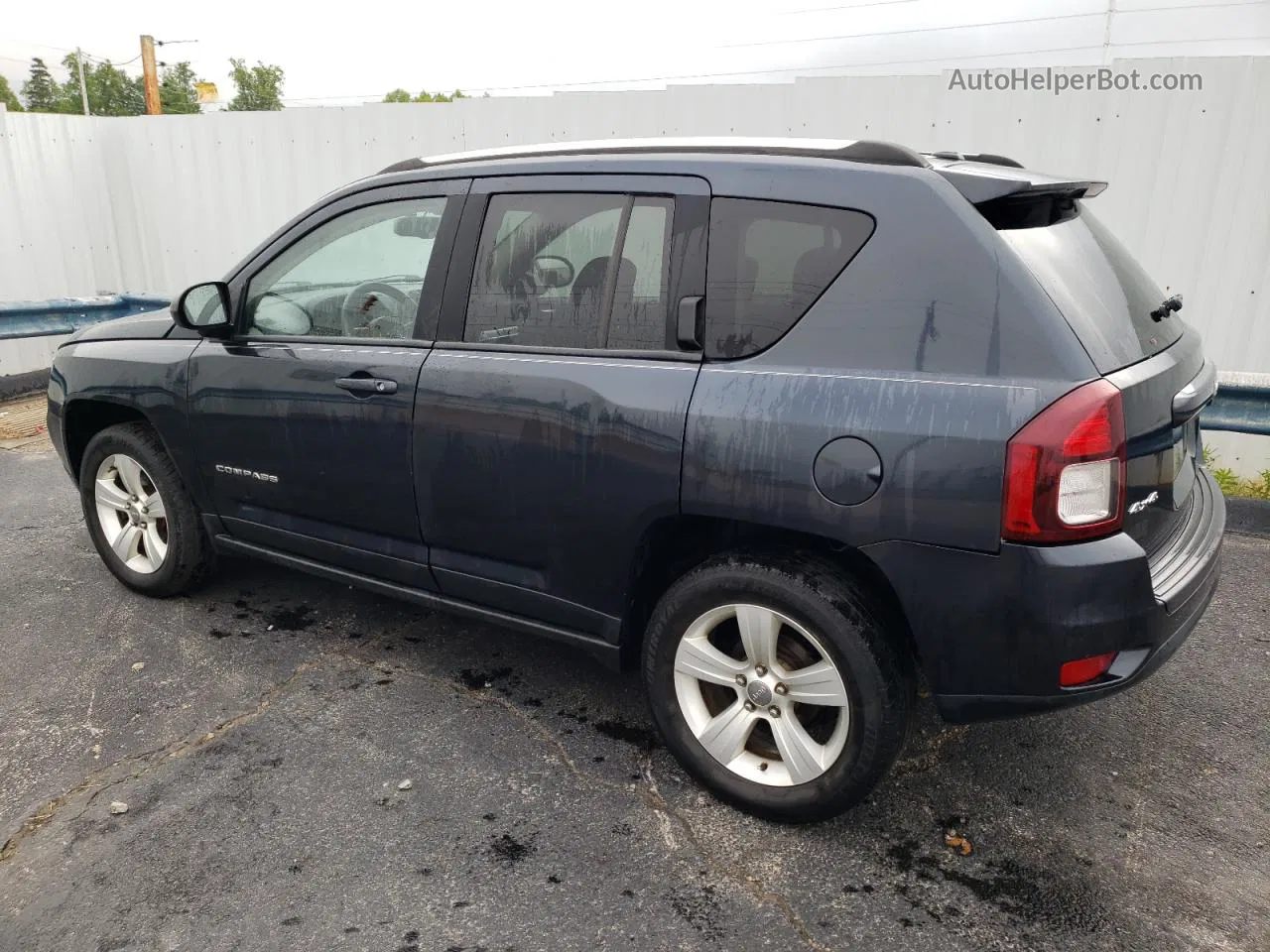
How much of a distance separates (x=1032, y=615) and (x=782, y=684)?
27.2 inches

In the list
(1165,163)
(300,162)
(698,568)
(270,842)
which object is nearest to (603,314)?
(698,568)

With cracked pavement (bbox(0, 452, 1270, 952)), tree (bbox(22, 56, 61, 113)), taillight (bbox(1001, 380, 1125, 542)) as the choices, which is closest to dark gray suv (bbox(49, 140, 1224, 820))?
taillight (bbox(1001, 380, 1125, 542))

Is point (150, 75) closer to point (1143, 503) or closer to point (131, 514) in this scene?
point (131, 514)

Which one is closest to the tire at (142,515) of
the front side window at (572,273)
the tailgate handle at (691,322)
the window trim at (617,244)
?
the window trim at (617,244)

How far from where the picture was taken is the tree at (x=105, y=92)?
93562 mm

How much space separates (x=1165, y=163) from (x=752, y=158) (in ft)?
15.1

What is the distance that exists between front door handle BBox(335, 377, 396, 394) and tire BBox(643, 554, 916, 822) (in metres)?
1.19

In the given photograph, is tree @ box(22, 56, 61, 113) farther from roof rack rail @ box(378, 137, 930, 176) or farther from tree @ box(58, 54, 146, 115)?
roof rack rail @ box(378, 137, 930, 176)

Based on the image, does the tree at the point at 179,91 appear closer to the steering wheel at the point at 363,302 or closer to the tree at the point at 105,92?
the tree at the point at 105,92

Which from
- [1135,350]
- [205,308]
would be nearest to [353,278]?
[205,308]

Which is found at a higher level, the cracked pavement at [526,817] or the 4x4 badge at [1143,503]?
the 4x4 badge at [1143,503]

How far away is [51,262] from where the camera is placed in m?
9.19

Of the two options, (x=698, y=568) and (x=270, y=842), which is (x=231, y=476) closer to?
(x=270, y=842)

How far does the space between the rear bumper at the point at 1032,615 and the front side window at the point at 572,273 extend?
3.26 feet
